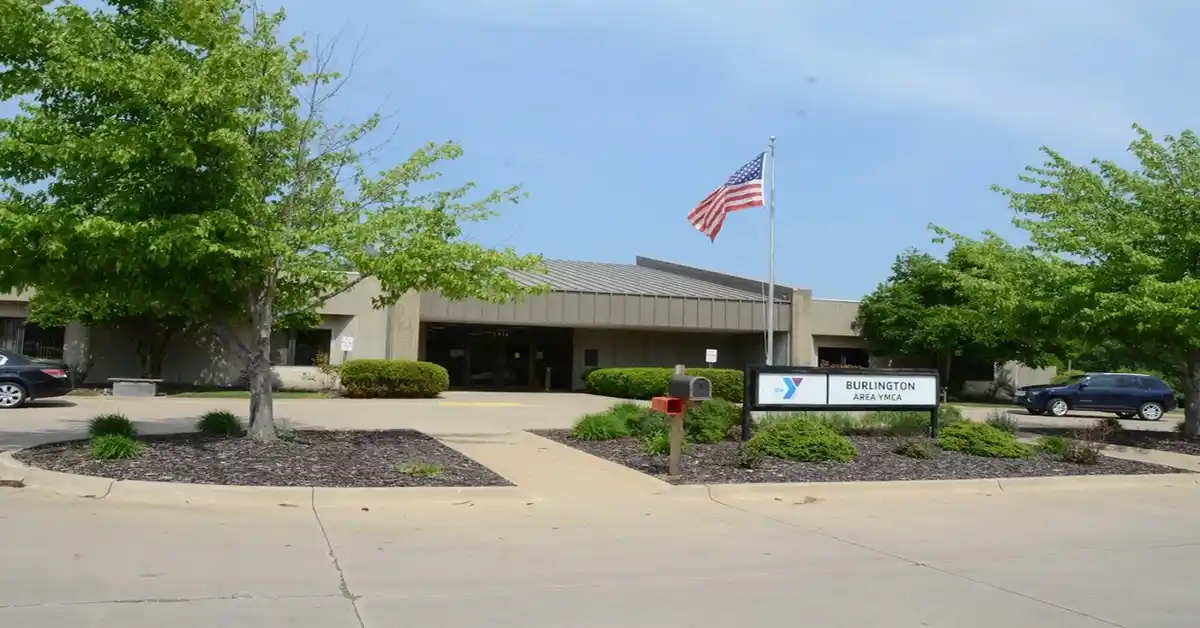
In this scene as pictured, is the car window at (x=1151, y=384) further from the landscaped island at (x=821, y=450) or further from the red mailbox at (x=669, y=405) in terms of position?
the red mailbox at (x=669, y=405)

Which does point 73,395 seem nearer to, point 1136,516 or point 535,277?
point 535,277

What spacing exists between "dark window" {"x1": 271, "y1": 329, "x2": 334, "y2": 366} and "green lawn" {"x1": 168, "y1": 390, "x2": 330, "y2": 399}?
76.4 inches

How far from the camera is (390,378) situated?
1126 inches

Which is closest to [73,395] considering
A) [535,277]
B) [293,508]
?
[535,277]

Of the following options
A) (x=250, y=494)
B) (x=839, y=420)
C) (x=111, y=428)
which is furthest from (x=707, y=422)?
(x=111, y=428)

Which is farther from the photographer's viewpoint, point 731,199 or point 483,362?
point 483,362

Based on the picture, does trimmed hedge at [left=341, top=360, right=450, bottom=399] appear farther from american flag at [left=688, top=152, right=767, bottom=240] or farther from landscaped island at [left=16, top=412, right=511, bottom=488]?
landscaped island at [left=16, top=412, right=511, bottom=488]

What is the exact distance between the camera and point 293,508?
9609 millimetres

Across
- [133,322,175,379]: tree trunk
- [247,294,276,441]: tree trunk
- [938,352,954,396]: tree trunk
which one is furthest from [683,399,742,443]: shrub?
[938,352,954,396]: tree trunk

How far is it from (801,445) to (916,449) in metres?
1.88

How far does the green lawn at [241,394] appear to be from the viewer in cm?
2686

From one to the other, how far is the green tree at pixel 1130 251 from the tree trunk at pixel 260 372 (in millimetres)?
12902

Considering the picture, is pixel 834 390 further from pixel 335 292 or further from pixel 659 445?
pixel 335 292

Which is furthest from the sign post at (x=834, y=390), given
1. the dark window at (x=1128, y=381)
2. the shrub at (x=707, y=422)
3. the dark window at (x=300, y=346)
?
the dark window at (x=300, y=346)
